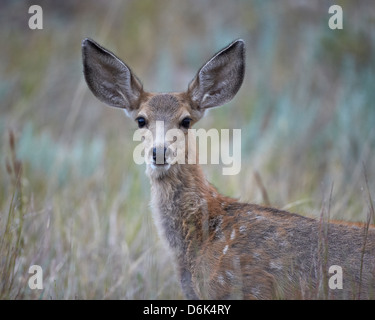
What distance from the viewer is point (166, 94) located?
573 cm

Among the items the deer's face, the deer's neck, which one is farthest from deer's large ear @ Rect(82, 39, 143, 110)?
the deer's neck

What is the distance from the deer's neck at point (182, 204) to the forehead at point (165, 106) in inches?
17.5

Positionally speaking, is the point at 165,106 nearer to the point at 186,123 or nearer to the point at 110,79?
the point at 186,123

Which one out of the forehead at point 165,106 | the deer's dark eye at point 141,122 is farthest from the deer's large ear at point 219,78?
the deer's dark eye at point 141,122

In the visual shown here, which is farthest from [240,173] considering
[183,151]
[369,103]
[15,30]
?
[15,30]

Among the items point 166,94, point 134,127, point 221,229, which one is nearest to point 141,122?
point 166,94

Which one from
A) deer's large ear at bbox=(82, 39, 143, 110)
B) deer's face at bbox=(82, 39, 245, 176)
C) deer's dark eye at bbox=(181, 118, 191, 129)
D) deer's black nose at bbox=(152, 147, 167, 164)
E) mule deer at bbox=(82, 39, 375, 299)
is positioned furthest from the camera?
deer's large ear at bbox=(82, 39, 143, 110)

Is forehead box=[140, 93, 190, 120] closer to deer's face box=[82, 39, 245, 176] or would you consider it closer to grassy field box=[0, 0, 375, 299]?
deer's face box=[82, 39, 245, 176]

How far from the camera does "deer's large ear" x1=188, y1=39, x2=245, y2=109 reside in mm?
5648

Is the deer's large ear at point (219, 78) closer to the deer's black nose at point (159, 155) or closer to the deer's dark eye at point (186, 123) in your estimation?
the deer's dark eye at point (186, 123)

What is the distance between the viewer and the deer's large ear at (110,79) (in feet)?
18.8

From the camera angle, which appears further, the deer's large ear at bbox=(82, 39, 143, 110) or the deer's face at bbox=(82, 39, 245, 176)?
the deer's large ear at bbox=(82, 39, 143, 110)
